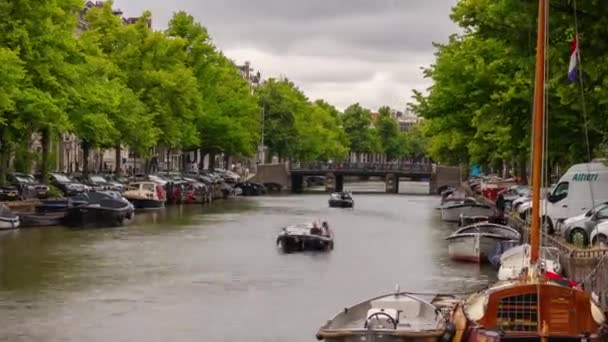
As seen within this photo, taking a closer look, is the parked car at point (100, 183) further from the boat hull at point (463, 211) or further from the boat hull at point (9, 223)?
the boat hull at point (463, 211)

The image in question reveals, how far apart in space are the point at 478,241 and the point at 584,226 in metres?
8.68

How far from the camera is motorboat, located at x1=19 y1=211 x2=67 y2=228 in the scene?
6212 centimetres

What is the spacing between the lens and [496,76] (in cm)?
5922

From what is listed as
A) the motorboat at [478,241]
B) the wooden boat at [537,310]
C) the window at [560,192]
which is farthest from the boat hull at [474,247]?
the wooden boat at [537,310]

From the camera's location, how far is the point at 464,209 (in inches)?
2837

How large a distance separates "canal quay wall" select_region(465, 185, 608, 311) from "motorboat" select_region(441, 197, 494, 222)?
2640 centimetres

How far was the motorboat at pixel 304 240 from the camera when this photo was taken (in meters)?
53.9

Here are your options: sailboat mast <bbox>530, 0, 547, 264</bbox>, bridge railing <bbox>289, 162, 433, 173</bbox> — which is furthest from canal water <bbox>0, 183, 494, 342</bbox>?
bridge railing <bbox>289, 162, 433, 173</bbox>

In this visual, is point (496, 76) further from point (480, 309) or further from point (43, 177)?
point (480, 309)

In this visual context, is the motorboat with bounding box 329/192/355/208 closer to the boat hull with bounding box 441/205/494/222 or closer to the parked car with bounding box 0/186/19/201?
the boat hull with bounding box 441/205/494/222

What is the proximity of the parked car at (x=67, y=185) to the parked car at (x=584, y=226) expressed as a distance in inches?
1602

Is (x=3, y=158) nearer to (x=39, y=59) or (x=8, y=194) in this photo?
(x=8, y=194)

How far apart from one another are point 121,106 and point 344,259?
123 ft

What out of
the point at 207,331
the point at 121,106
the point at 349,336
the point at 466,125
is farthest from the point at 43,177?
the point at 349,336
